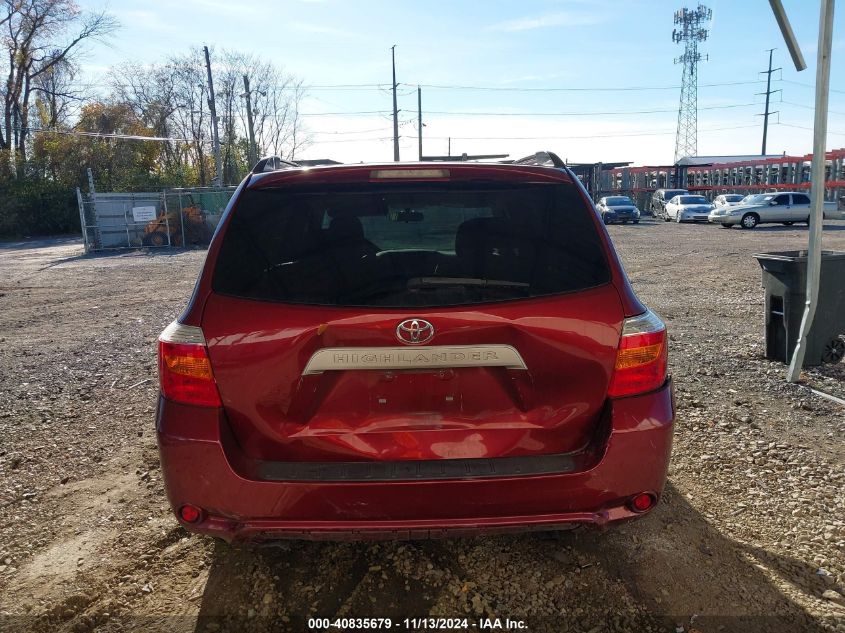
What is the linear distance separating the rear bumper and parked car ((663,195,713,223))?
122ft

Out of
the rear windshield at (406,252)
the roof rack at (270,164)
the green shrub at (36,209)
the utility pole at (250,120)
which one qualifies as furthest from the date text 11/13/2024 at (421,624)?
the utility pole at (250,120)

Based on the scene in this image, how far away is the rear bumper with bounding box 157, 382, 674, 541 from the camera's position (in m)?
2.21

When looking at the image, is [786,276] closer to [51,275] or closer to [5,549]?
[5,549]

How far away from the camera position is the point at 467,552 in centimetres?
291

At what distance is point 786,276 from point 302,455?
5057 mm

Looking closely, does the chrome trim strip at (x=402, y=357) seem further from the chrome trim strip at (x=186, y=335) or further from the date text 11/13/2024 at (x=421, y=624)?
the date text 11/13/2024 at (x=421, y=624)

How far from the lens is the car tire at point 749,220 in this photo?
30.4m

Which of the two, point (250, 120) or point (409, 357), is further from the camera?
point (250, 120)

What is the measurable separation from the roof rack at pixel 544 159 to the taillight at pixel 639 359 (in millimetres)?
820

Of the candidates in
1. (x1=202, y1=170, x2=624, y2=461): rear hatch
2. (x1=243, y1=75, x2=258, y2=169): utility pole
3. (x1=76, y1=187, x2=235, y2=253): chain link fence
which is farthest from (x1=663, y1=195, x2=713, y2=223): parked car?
(x1=202, y1=170, x2=624, y2=461): rear hatch

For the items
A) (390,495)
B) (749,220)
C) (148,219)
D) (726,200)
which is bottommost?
(749,220)

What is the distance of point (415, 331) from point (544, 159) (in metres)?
1.38

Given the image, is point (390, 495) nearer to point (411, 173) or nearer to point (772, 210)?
point (411, 173)

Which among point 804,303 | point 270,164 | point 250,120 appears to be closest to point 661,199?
point 250,120
